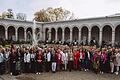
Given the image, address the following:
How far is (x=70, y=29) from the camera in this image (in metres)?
42.2

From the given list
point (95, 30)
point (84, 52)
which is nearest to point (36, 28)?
point (95, 30)

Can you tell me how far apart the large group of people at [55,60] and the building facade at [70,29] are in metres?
20.6

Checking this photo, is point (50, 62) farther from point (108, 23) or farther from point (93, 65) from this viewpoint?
point (108, 23)

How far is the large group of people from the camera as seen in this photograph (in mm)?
12656

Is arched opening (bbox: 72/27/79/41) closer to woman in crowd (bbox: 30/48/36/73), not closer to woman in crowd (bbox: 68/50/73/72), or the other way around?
woman in crowd (bbox: 68/50/73/72)

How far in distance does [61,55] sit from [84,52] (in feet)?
5.41

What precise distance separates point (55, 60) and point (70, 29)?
94.8 feet

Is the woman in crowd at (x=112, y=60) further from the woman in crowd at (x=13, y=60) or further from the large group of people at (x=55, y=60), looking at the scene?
the woman in crowd at (x=13, y=60)

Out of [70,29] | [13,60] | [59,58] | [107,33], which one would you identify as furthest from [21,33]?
[13,60]

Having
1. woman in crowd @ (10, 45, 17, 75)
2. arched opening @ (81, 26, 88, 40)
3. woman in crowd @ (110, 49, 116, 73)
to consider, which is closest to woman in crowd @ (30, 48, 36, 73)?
woman in crowd @ (10, 45, 17, 75)

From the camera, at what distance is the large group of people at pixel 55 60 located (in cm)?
1266

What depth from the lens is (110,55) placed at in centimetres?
1345

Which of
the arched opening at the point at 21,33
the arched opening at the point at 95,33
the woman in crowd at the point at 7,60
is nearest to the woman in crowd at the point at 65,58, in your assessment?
the woman in crowd at the point at 7,60

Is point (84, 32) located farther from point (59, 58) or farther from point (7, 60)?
point (7, 60)
